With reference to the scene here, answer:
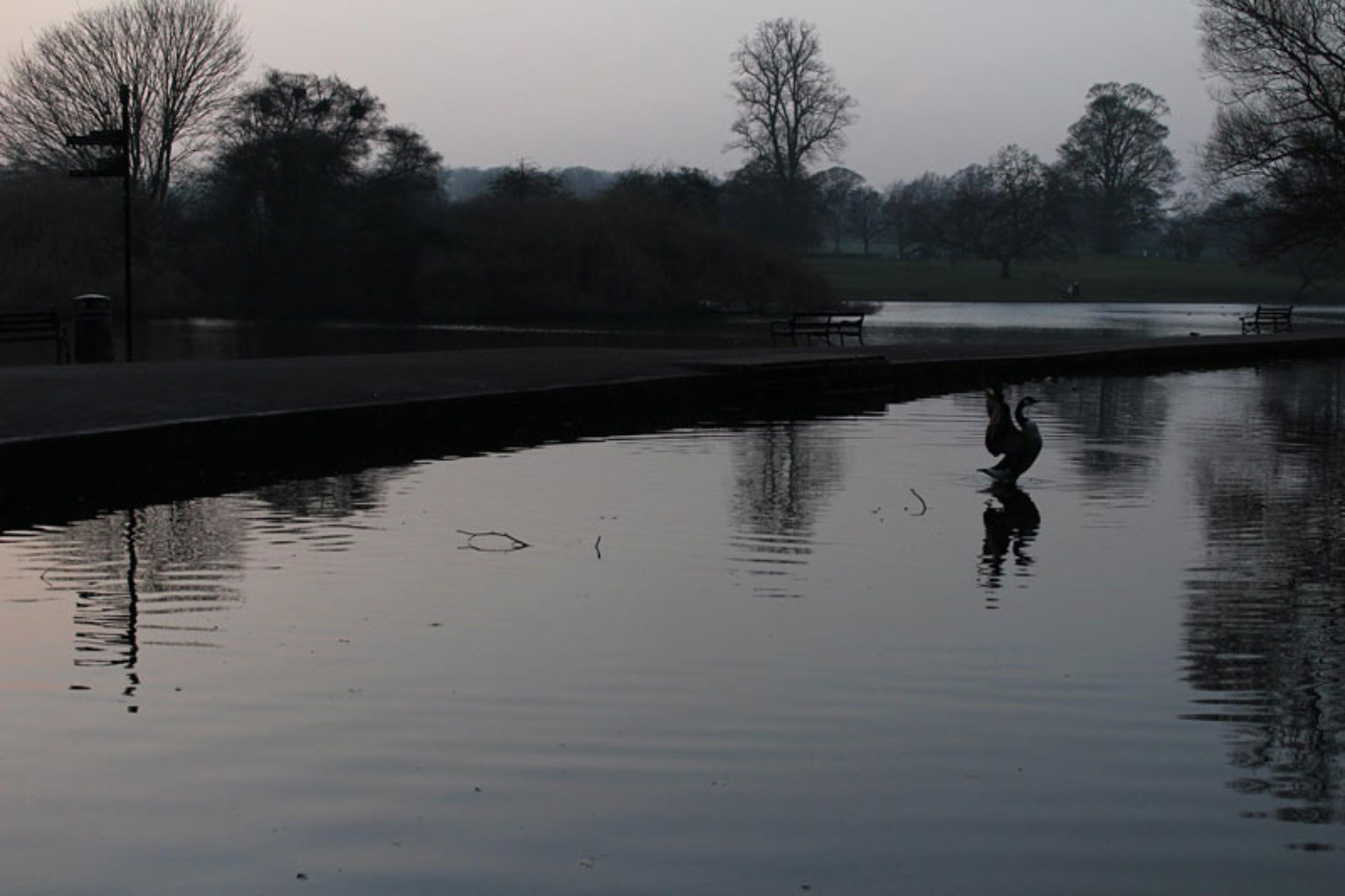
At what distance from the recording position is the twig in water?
11234 mm

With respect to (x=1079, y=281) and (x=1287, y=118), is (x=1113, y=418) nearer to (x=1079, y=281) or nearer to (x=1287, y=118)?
(x=1287, y=118)

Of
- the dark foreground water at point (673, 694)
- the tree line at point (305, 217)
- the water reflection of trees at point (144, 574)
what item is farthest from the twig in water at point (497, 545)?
the tree line at point (305, 217)

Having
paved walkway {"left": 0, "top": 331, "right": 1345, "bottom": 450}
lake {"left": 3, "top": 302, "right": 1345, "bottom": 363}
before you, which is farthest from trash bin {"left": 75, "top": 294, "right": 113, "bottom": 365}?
lake {"left": 3, "top": 302, "right": 1345, "bottom": 363}

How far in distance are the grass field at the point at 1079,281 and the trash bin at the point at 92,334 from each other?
185ft

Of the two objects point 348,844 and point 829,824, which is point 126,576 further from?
point 829,824

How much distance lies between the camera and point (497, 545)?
37.4 feet

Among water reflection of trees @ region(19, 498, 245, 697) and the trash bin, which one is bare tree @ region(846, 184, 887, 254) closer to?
the trash bin

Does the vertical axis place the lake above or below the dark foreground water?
above

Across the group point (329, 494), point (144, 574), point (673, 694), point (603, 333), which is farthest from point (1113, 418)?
point (603, 333)

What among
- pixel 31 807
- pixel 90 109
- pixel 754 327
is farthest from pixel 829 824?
pixel 90 109

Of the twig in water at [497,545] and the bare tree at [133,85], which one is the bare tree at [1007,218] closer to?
the bare tree at [133,85]

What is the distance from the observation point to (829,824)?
5.61 metres

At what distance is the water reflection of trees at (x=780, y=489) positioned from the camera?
11.1m

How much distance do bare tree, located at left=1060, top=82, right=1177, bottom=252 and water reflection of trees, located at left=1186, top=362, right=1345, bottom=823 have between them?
10058cm
